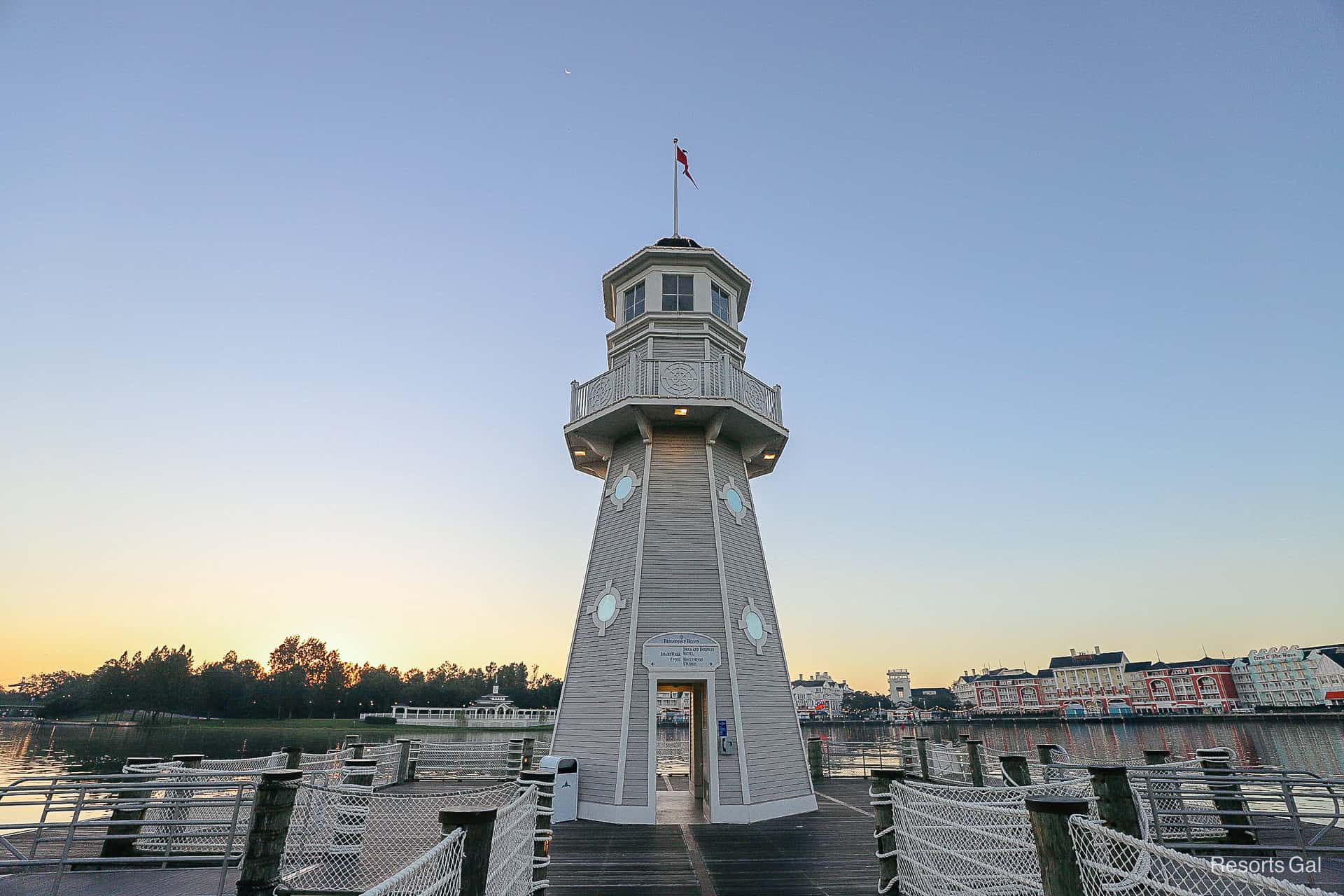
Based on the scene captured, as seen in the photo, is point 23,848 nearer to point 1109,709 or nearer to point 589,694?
point 589,694

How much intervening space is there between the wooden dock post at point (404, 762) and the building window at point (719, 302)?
47.1 ft

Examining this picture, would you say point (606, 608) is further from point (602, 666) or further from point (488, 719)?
point (488, 719)

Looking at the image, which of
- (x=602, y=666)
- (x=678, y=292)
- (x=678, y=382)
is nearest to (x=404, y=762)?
(x=602, y=666)

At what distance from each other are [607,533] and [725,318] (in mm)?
6299

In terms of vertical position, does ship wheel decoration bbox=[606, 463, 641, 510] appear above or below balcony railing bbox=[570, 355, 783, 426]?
below

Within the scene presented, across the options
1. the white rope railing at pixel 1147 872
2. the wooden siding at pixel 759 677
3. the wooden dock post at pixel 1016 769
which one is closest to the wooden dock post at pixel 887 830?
the white rope railing at pixel 1147 872

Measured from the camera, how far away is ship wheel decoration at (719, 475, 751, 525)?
1332cm

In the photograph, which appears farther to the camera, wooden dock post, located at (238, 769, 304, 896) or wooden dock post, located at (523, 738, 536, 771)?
wooden dock post, located at (523, 738, 536, 771)

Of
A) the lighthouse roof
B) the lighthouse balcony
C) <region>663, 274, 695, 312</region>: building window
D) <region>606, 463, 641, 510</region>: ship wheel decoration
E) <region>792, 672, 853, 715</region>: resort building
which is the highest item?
the lighthouse roof

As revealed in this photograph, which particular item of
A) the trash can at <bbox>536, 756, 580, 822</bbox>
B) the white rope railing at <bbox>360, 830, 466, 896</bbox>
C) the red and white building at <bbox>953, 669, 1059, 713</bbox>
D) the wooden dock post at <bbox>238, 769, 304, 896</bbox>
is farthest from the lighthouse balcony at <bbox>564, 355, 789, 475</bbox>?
the red and white building at <bbox>953, 669, 1059, 713</bbox>

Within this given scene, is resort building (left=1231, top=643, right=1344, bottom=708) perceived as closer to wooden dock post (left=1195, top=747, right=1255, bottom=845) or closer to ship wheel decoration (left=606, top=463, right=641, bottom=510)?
wooden dock post (left=1195, top=747, right=1255, bottom=845)

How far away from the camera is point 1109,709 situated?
4158 inches

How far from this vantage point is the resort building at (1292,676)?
279 ft

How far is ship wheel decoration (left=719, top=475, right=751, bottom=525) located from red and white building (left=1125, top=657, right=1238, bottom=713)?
124061 millimetres
